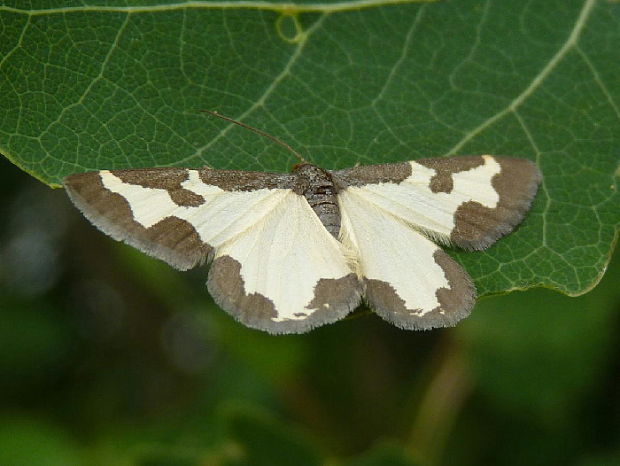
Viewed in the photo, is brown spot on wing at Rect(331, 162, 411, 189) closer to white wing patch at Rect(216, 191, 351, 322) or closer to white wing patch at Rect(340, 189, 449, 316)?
white wing patch at Rect(340, 189, 449, 316)

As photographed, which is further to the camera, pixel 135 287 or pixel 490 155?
pixel 135 287

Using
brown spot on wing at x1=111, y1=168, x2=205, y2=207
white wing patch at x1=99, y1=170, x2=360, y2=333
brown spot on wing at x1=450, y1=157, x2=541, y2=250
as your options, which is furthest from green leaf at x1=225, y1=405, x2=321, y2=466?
brown spot on wing at x1=450, y1=157, x2=541, y2=250

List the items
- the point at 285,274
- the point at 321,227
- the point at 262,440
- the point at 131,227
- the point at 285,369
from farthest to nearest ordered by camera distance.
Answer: the point at 285,369 < the point at 262,440 < the point at 321,227 < the point at 285,274 < the point at 131,227

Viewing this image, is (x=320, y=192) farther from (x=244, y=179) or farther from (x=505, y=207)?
(x=505, y=207)

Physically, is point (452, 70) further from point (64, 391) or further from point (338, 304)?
point (64, 391)

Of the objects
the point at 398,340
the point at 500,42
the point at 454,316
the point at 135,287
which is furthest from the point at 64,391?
the point at 500,42

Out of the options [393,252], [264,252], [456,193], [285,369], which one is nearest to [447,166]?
[456,193]

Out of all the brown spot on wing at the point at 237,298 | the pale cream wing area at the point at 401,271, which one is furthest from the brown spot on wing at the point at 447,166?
the brown spot on wing at the point at 237,298

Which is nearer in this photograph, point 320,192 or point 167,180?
point 167,180
